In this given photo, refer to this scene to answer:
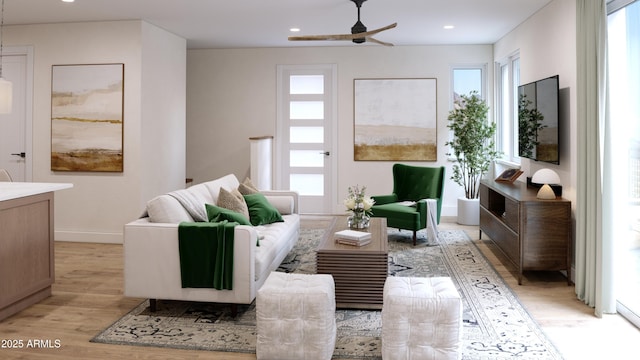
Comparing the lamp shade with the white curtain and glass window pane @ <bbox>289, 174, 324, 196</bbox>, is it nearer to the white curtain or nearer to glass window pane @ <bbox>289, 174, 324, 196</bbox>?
the white curtain

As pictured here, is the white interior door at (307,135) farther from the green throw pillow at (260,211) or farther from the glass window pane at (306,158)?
the green throw pillow at (260,211)

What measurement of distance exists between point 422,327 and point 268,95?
596cm

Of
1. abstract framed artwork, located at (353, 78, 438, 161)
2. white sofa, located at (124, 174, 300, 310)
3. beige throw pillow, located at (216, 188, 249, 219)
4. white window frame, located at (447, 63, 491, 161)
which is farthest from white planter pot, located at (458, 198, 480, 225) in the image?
white sofa, located at (124, 174, 300, 310)

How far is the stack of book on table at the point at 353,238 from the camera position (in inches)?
161

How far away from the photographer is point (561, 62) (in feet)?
16.1

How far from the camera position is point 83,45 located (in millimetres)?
6277

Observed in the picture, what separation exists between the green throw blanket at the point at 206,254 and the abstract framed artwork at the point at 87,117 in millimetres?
3033

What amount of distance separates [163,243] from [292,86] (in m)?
5.05

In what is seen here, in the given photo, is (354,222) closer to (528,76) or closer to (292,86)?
(528,76)

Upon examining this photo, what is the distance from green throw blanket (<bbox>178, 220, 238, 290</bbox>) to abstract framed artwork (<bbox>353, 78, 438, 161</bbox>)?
15.8ft

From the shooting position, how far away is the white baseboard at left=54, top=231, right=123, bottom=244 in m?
6.30

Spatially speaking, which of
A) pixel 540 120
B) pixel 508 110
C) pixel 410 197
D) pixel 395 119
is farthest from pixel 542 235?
pixel 395 119

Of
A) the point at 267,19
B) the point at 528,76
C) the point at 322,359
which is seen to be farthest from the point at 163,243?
the point at 528,76

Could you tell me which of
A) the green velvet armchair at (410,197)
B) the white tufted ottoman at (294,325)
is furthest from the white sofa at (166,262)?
the green velvet armchair at (410,197)
